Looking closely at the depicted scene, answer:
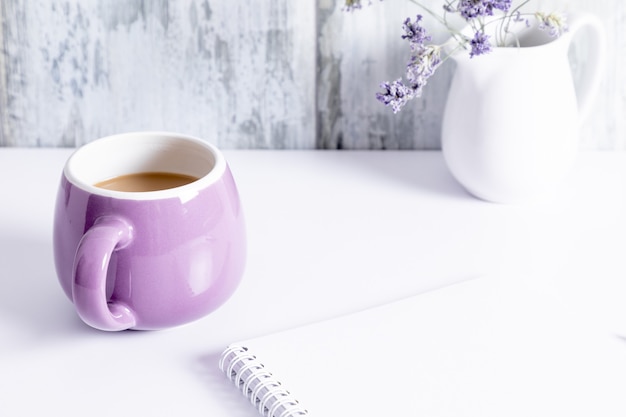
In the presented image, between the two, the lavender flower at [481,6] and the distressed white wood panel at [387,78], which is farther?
the distressed white wood panel at [387,78]

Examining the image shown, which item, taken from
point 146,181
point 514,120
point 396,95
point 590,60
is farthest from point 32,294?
point 590,60

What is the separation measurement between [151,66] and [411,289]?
41cm

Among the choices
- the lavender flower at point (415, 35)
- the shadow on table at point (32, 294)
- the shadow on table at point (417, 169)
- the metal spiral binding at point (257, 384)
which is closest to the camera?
the metal spiral binding at point (257, 384)

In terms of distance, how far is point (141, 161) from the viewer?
76cm

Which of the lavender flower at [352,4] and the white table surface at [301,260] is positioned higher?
the lavender flower at [352,4]

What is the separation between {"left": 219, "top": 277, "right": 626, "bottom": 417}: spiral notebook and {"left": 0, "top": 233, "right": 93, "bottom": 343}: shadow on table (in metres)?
0.15

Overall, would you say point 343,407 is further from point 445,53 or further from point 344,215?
point 445,53

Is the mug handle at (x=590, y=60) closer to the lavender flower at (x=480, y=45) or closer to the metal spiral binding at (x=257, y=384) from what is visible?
the lavender flower at (x=480, y=45)

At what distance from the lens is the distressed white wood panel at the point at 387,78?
0.98 metres

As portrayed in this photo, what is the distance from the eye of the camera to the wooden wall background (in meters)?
0.99

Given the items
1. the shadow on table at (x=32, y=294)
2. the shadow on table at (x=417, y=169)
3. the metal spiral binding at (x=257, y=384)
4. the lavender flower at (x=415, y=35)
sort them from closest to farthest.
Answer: the metal spiral binding at (x=257, y=384) < the shadow on table at (x=32, y=294) < the lavender flower at (x=415, y=35) < the shadow on table at (x=417, y=169)

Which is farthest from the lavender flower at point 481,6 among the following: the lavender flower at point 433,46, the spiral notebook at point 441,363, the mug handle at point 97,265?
the mug handle at point 97,265

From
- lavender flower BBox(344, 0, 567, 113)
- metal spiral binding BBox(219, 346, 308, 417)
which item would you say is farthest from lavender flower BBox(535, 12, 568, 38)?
metal spiral binding BBox(219, 346, 308, 417)

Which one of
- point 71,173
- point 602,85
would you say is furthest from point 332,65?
point 71,173
